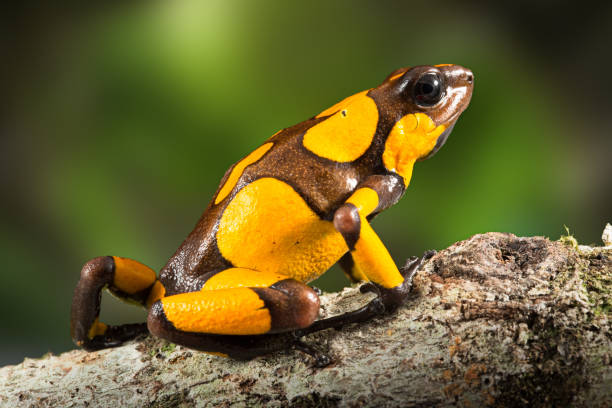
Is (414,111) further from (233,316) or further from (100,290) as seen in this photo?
(100,290)

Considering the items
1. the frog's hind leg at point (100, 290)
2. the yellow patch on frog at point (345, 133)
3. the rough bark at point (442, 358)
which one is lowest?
the rough bark at point (442, 358)

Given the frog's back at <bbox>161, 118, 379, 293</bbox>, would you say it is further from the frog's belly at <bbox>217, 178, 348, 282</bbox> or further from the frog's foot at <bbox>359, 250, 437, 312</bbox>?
the frog's foot at <bbox>359, 250, 437, 312</bbox>

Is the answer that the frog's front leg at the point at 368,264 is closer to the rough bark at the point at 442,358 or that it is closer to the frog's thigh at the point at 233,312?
the rough bark at the point at 442,358

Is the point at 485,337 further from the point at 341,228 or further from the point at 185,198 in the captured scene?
the point at 185,198

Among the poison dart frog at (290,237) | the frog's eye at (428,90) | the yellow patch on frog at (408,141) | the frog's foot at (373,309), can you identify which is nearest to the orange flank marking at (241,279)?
the poison dart frog at (290,237)

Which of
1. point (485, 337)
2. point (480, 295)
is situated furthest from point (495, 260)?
point (485, 337)

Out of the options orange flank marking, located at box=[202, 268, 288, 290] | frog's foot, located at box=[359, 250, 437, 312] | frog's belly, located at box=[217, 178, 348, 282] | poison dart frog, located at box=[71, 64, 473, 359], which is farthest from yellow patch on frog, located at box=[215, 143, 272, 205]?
frog's foot, located at box=[359, 250, 437, 312]
